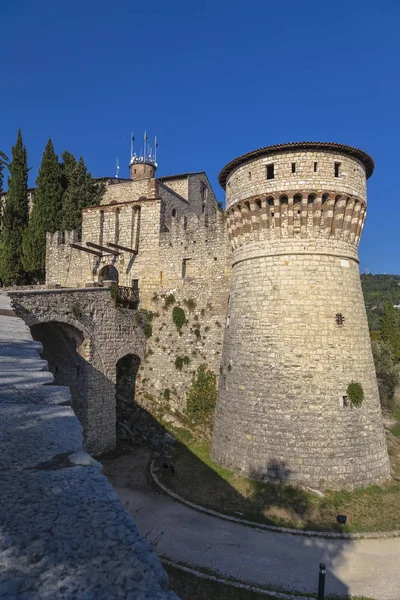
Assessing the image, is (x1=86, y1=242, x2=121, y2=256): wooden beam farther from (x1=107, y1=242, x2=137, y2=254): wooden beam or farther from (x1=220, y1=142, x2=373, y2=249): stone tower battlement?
(x1=220, y1=142, x2=373, y2=249): stone tower battlement

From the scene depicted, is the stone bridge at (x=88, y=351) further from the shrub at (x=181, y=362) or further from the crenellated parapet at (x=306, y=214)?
the crenellated parapet at (x=306, y=214)

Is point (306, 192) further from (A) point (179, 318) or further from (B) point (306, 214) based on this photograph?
(A) point (179, 318)

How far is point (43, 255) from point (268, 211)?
21503 millimetres

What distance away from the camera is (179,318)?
864 inches

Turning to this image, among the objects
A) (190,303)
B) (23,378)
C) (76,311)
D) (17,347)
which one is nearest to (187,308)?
(190,303)

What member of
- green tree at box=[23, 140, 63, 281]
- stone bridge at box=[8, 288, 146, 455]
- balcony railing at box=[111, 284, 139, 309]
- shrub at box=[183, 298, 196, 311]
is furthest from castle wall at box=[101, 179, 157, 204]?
stone bridge at box=[8, 288, 146, 455]

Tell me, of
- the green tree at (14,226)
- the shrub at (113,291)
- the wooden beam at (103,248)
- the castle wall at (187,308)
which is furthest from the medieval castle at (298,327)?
the green tree at (14,226)

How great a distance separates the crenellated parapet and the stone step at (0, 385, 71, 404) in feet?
43.4

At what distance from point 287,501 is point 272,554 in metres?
2.68

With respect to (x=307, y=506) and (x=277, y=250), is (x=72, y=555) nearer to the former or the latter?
(x=307, y=506)

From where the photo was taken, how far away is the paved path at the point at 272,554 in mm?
10055

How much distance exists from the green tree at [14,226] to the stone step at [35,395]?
30981mm

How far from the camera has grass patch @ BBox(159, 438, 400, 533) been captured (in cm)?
1274

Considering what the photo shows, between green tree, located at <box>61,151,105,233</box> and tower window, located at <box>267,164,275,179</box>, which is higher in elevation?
green tree, located at <box>61,151,105,233</box>
